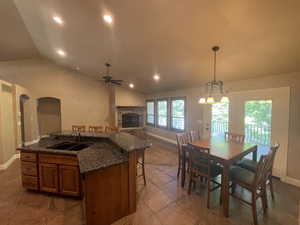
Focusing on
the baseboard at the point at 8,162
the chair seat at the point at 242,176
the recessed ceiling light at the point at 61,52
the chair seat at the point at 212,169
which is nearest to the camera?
the chair seat at the point at 242,176

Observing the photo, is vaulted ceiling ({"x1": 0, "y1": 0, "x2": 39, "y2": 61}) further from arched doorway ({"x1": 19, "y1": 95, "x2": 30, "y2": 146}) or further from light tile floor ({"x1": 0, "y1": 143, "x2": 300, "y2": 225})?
light tile floor ({"x1": 0, "y1": 143, "x2": 300, "y2": 225})

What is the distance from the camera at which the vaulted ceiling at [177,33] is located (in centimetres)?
192

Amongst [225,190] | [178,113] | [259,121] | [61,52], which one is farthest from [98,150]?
[178,113]

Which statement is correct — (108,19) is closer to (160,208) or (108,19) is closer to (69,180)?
(69,180)

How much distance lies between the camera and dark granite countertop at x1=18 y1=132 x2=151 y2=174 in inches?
70.4

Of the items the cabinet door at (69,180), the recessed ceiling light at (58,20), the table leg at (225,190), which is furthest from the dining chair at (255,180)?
the recessed ceiling light at (58,20)

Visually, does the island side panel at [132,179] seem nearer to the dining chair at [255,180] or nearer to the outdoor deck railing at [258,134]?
the dining chair at [255,180]

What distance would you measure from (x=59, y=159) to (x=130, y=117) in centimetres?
567

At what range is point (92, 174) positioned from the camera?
1720 mm

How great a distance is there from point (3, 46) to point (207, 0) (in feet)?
19.1

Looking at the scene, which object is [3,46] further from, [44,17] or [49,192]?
[49,192]

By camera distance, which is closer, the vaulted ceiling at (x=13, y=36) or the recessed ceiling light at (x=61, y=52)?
the vaulted ceiling at (x=13, y=36)

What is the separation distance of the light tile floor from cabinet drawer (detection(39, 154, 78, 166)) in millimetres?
679

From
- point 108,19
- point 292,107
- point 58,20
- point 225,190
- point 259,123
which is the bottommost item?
point 225,190
